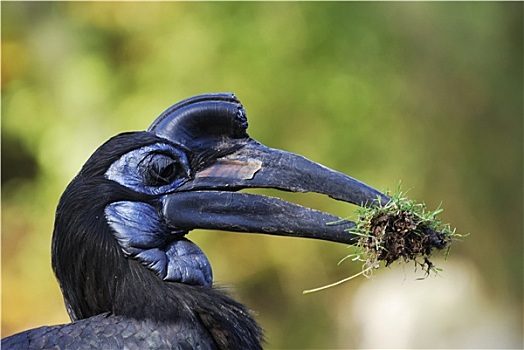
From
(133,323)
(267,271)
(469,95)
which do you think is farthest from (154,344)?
(469,95)

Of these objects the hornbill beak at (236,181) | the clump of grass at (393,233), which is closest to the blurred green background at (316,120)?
the hornbill beak at (236,181)

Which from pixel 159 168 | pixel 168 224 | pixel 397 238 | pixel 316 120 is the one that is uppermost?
pixel 316 120

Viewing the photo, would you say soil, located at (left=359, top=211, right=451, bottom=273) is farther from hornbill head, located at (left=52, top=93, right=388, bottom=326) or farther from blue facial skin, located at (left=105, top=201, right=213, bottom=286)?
blue facial skin, located at (left=105, top=201, right=213, bottom=286)

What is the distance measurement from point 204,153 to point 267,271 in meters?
6.02

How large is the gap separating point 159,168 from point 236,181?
201 millimetres

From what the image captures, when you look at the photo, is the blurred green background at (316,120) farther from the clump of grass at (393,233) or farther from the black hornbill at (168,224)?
the clump of grass at (393,233)

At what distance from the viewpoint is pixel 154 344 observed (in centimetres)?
232

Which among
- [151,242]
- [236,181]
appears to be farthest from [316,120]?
[151,242]

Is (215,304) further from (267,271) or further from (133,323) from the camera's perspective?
(267,271)

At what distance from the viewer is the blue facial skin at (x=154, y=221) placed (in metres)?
2.38

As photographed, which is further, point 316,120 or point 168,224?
point 316,120

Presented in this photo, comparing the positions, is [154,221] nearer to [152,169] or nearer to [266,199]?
[152,169]

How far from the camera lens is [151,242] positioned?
7.86 feet

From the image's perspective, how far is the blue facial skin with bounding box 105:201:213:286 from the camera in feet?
7.78
